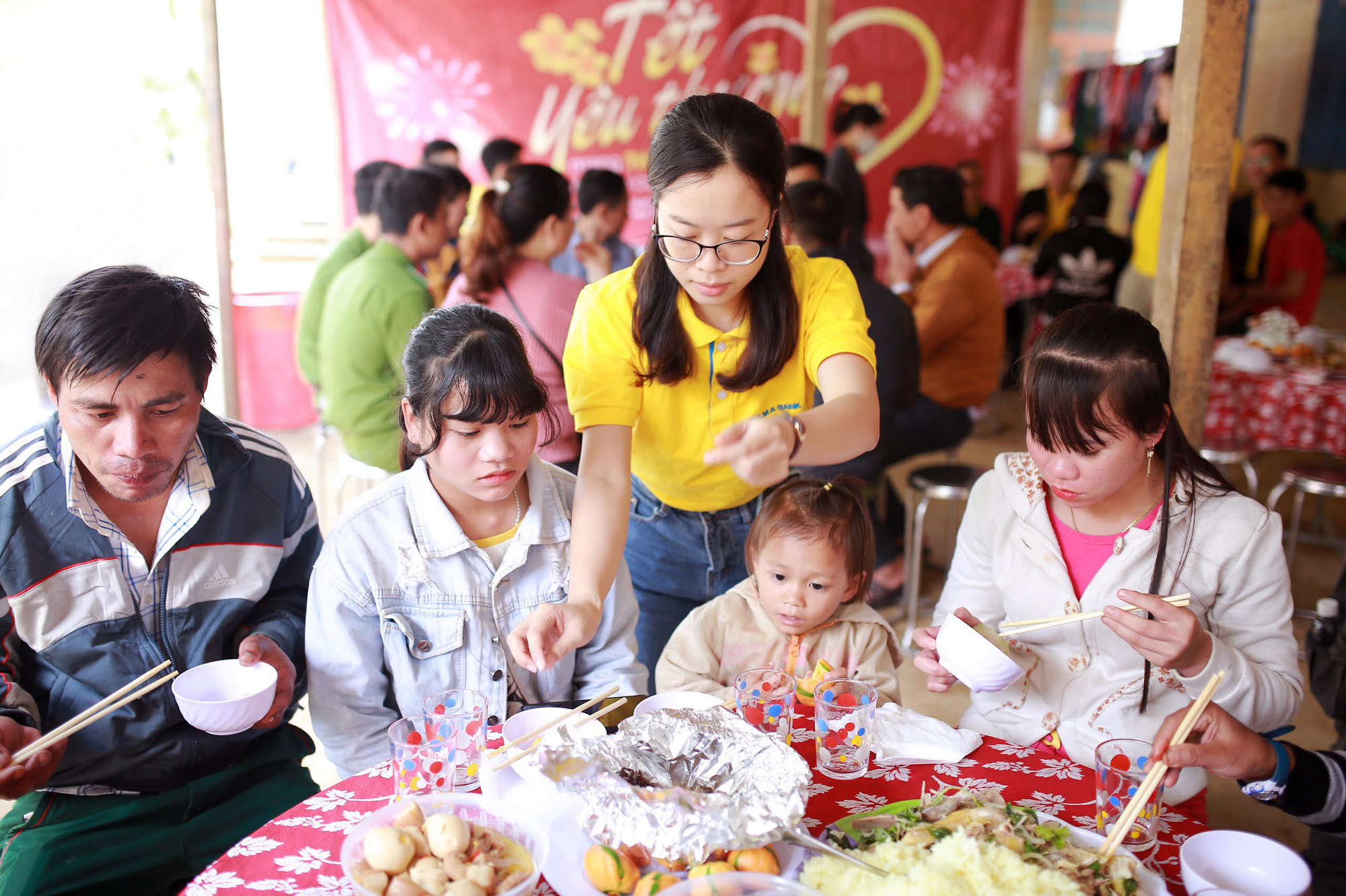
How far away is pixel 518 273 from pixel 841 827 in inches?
104

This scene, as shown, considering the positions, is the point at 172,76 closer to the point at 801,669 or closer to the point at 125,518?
the point at 125,518

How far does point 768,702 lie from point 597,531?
447 millimetres

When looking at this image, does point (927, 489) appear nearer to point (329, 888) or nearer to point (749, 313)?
point (749, 313)

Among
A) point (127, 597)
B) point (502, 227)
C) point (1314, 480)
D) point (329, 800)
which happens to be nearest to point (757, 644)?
point (329, 800)

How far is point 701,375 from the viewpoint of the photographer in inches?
74.6

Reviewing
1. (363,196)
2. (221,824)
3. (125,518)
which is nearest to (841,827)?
(221,824)

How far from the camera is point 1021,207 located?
8.20 meters

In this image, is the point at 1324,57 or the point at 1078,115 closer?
the point at 1324,57

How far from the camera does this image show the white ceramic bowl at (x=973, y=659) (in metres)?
1.41

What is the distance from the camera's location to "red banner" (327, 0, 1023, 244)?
5758mm

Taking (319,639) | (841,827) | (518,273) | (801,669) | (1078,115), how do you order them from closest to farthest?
(841,827), (319,639), (801,669), (518,273), (1078,115)

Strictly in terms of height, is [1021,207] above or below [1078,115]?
below

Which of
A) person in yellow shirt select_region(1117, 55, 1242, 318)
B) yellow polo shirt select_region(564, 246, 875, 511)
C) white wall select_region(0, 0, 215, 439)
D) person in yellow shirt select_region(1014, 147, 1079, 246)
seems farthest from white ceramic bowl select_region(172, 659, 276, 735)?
person in yellow shirt select_region(1014, 147, 1079, 246)

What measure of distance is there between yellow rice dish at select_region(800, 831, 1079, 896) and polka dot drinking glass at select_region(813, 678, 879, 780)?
0.28 metres
